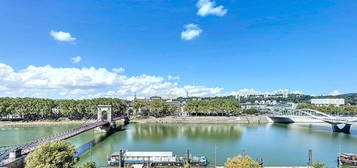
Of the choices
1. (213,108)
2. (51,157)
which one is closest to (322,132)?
(213,108)

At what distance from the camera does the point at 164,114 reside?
8656 centimetres

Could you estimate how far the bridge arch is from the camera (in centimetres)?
5948

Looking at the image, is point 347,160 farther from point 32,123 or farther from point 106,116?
point 32,123

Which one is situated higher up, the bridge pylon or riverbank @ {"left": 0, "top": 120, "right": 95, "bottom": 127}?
the bridge pylon

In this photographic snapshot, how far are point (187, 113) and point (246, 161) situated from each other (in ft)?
235

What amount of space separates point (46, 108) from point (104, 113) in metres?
21.4

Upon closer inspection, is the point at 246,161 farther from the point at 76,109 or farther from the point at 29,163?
the point at 76,109

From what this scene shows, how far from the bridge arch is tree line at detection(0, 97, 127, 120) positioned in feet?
39.9

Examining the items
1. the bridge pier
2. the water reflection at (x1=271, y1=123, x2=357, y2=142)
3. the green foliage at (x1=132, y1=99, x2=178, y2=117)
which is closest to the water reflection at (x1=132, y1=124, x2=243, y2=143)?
the water reflection at (x1=271, y1=123, x2=357, y2=142)

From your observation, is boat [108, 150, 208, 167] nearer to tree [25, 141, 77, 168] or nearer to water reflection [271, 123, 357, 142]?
tree [25, 141, 77, 168]

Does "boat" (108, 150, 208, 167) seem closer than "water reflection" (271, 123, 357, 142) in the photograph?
Yes

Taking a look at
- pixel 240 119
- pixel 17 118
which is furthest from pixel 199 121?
pixel 17 118

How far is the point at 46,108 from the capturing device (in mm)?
72188

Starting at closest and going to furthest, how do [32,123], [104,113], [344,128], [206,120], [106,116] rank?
[344,128], [106,116], [104,113], [32,123], [206,120]
